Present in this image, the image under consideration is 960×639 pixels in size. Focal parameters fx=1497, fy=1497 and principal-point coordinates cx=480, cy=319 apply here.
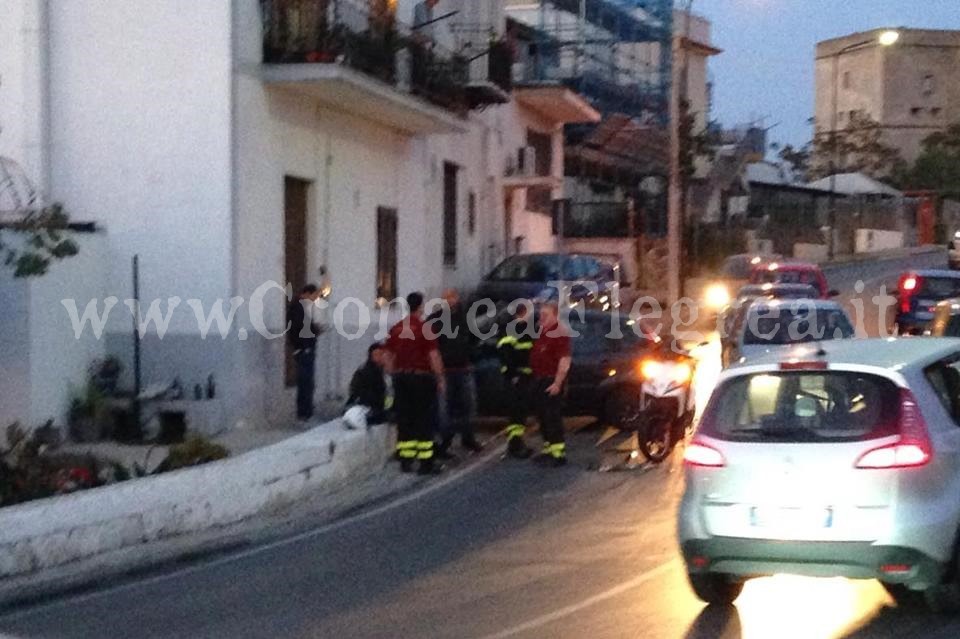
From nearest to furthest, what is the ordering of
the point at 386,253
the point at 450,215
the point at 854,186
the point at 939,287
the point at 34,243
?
the point at 34,243 < the point at 386,253 < the point at 450,215 < the point at 939,287 < the point at 854,186

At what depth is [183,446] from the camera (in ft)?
45.9

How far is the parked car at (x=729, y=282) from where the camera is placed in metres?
37.2

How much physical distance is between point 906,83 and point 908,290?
63.2 metres

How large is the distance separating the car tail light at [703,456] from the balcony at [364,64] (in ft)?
34.1

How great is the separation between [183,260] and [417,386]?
4.18 meters

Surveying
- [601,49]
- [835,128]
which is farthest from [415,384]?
[835,128]

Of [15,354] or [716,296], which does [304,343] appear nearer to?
[15,354]

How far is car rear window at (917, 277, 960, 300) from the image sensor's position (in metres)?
28.3

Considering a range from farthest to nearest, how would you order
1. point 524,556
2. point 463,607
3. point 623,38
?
point 623,38 → point 524,556 → point 463,607

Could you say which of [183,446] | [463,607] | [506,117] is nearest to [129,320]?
[183,446]

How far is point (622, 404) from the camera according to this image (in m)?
18.2

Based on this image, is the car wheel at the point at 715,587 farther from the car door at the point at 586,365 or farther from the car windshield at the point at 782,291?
the car windshield at the point at 782,291

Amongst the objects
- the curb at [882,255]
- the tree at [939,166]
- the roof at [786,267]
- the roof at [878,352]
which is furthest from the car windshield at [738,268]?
the tree at [939,166]

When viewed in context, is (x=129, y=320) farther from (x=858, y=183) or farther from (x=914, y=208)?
(x=914, y=208)
